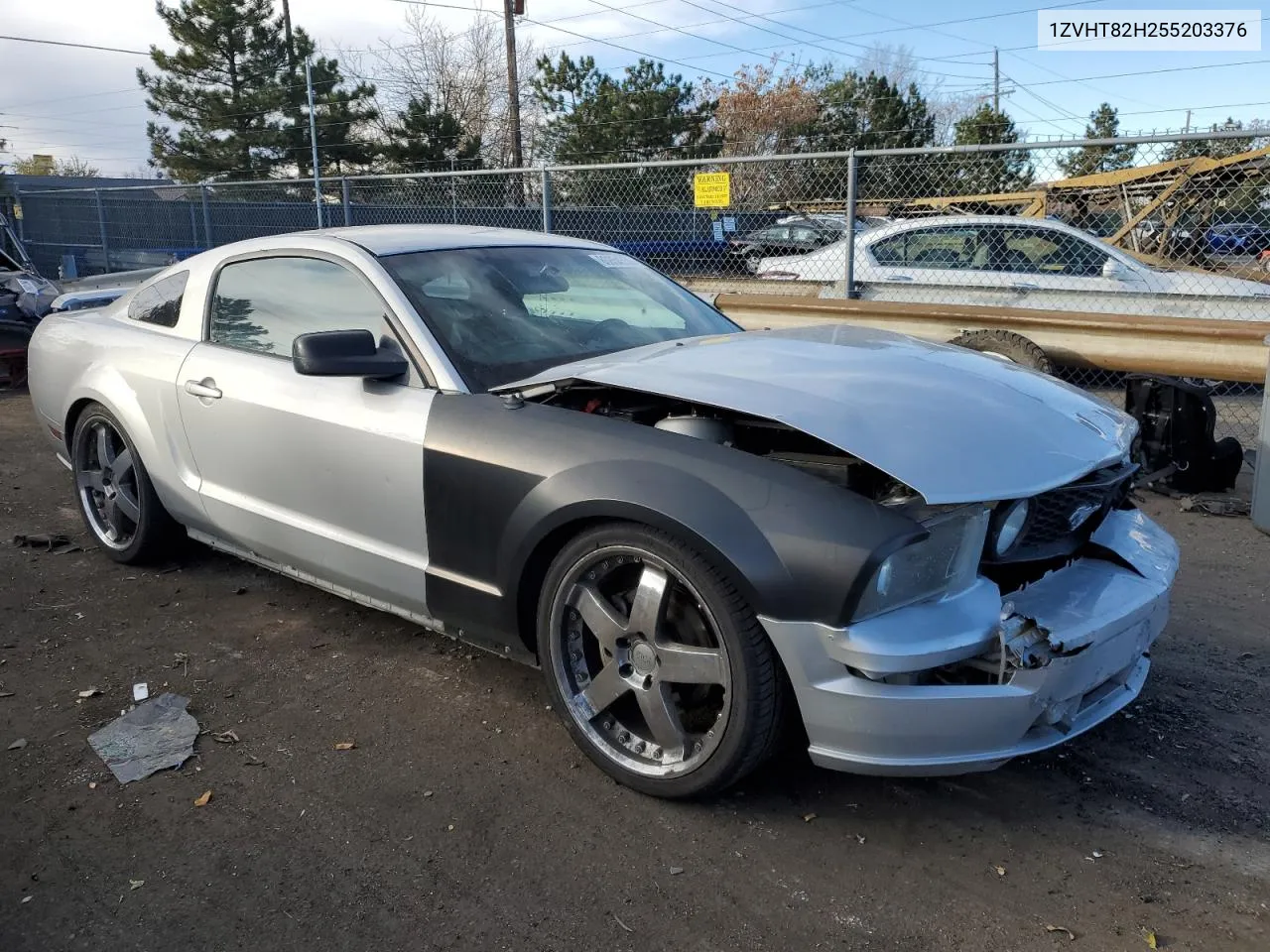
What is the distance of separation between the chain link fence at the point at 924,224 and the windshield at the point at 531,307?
3.79 m

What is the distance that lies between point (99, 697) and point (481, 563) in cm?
156

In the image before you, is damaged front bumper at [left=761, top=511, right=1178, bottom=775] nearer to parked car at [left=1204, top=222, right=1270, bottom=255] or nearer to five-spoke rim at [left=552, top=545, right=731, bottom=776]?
five-spoke rim at [left=552, top=545, right=731, bottom=776]

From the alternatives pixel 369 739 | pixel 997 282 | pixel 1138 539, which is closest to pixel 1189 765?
pixel 1138 539

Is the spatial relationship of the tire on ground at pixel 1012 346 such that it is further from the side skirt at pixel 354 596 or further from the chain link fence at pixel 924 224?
the side skirt at pixel 354 596

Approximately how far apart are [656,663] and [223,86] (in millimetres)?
39058

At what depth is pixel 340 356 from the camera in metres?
3.17

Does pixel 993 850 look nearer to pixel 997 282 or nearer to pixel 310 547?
pixel 310 547

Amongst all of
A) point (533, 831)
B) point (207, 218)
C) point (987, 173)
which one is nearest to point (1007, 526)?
point (533, 831)

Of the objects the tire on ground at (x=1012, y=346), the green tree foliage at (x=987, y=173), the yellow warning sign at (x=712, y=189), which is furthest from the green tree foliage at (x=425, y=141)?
the tire on ground at (x=1012, y=346)

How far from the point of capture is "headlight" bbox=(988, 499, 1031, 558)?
2.61 m

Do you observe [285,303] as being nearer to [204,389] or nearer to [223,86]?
[204,389]

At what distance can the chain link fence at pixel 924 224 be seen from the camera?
28.0 ft

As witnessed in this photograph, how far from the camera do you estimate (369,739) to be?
3164 mm

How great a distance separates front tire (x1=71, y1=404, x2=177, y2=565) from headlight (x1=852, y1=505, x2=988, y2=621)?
344 cm
